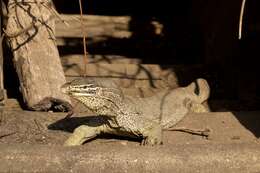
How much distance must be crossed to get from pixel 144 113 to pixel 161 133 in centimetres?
32

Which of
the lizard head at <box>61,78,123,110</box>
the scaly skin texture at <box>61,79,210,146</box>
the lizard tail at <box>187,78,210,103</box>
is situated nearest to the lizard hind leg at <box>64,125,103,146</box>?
the scaly skin texture at <box>61,79,210,146</box>

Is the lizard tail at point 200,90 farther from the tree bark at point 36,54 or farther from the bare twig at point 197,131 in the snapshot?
the tree bark at point 36,54

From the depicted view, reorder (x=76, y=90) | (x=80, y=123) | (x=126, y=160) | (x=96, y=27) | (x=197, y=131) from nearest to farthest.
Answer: (x=126, y=160), (x=76, y=90), (x=197, y=131), (x=80, y=123), (x=96, y=27)

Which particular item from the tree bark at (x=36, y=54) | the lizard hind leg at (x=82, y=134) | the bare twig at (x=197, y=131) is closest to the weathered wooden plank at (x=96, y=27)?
the tree bark at (x=36, y=54)

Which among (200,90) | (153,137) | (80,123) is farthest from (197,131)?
(200,90)

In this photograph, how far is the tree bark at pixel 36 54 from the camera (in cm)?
652

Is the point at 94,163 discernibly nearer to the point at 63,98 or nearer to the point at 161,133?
the point at 161,133

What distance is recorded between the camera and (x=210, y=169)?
15.5 ft

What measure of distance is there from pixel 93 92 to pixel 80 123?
3.32 feet

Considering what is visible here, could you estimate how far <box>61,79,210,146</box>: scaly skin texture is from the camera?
5.08 m

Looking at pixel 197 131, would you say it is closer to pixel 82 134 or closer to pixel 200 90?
pixel 82 134

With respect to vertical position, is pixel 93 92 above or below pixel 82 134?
above

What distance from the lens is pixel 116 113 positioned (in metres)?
5.33

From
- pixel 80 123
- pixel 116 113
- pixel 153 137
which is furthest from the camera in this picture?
pixel 80 123
